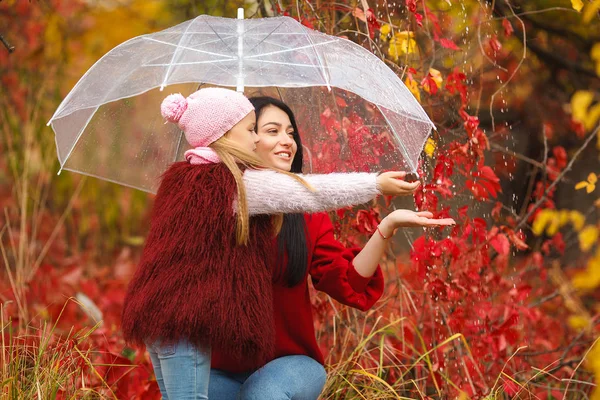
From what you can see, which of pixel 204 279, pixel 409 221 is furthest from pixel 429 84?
pixel 204 279

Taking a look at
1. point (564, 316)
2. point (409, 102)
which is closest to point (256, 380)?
point (409, 102)

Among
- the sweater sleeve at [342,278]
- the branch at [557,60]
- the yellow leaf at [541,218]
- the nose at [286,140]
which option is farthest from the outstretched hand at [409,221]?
the branch at [557,60]

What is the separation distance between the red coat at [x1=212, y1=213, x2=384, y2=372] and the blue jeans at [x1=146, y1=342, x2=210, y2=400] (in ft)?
0.72

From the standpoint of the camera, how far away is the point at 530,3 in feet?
19.9

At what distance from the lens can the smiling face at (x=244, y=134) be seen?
2.83 m

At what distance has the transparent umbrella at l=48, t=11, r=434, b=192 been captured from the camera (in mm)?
2910

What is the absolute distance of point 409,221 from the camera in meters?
2.75

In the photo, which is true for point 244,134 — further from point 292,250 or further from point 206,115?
point 292,250

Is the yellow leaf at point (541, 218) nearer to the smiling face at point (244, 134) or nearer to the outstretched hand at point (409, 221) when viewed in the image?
the outstretched hand at point (409, 221)

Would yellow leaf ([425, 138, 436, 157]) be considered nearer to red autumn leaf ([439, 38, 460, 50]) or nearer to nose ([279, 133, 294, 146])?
red autumn leaf ([439, 38, 460, 50])

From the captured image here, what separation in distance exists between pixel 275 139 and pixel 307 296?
564 millimetres

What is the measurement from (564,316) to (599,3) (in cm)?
326

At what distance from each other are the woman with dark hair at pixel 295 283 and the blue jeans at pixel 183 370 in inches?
8.4

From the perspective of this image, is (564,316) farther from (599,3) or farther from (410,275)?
(599,3)
